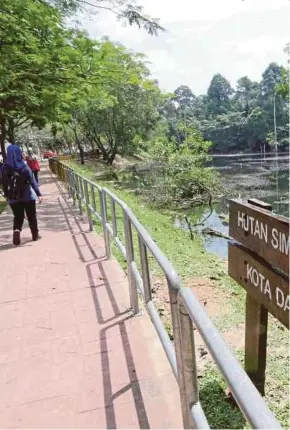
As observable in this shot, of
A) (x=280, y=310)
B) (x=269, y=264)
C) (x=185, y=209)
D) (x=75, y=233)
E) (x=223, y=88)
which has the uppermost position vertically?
(x=223, y=88)

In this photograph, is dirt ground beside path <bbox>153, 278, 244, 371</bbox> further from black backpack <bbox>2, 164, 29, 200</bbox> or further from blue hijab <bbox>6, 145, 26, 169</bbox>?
blue hijab <bbox>6, 145, 26, 169</bbox>

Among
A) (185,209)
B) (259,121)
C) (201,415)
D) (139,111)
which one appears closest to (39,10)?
(201,415)

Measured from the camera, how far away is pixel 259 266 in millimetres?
2314

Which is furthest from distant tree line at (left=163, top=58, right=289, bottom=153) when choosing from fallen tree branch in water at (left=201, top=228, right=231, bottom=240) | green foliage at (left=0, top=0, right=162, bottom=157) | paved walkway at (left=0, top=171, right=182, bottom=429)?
paved walkway at (left=0, top=171, right=182, bottom=429)

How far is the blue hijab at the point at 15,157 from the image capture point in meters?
6.08

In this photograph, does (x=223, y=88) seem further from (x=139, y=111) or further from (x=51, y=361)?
(x=51, y=361)

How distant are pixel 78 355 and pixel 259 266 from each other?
5.30ft

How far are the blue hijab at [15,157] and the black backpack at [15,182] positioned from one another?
0.07 m

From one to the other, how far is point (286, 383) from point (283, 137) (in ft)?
244

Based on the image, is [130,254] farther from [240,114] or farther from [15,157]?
[240,114]

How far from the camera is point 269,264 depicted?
223cm

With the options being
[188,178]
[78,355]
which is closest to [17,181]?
[78,355]

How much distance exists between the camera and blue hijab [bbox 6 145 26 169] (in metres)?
6.08

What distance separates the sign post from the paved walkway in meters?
0.64
